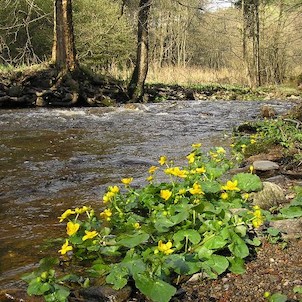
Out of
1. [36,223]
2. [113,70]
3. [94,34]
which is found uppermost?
[94,34]

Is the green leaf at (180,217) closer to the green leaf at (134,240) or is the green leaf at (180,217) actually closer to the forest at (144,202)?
the forest at (144,202)

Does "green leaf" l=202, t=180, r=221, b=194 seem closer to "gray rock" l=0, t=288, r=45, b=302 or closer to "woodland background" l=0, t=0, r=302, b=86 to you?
"gray rock" l=0, t=288, r=45, b=302

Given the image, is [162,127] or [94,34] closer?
[162,127]

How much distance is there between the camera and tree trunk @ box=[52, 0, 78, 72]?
1272cm

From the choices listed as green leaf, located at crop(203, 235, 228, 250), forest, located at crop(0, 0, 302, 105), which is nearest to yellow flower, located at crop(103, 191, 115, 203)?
green leaf, located at crop(203, 235, 228, 250)

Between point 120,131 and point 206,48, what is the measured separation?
1113 inches

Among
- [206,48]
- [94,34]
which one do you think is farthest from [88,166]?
[206,48]

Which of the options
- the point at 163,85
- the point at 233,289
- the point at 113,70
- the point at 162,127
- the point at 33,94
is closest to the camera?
the point at 233,289

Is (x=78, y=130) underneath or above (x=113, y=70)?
underneath

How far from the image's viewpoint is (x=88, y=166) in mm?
4699

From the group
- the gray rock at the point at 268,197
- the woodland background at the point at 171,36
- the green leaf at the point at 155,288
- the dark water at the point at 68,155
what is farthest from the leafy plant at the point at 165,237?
the woodland background at the point at 171,36

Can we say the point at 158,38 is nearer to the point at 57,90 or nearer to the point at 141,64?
the point at 141,64

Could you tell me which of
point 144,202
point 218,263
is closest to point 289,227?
point 218,263

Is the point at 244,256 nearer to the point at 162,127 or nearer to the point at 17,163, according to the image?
the point at 17,163
